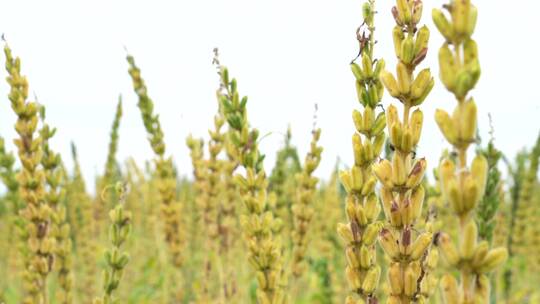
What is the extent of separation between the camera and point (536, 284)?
342 inches

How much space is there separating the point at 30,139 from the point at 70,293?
0.73 m

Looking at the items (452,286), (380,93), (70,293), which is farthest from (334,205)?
(452,286)

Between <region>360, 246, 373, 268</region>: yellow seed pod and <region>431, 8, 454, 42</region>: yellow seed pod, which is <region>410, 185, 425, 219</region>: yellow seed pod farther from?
<region>431, 8, 454, 42</region>: yellow seed pod

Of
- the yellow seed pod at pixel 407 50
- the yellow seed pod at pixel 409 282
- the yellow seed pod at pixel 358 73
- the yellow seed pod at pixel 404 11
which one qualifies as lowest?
the yellow seed pod at pixel 409 282

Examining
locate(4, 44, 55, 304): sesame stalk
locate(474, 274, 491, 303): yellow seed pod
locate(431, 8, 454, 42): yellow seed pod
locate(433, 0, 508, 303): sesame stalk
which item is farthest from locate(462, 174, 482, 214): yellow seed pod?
locate(4, 44, 55, 304): sesame stalk

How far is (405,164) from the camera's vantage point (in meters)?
1.36

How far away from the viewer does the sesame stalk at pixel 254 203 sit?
2.14 meters

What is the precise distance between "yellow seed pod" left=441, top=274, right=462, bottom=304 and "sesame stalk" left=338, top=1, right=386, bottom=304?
0.50 meters

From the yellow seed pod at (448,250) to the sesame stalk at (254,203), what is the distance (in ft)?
3.56

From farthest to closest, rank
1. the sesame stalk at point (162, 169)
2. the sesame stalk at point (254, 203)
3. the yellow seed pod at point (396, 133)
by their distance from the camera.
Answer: the sesame stalk at point (162, 169), the sesame stalk at point (254, 203), the yellow seed pod at point (396, 133)

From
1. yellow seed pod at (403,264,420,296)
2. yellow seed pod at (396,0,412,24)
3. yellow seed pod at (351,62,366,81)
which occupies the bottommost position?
yellow seed pod at (403,264,420,296)

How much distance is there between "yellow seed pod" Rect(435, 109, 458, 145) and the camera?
105 centimetres

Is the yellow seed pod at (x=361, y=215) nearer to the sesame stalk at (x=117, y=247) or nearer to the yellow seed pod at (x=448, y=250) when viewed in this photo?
the yellow seed pod at (x=448, y=250)

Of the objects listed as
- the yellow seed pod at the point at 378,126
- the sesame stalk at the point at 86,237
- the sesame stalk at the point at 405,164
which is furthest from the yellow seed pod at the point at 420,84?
the sesame stalk at the point at 86,237
